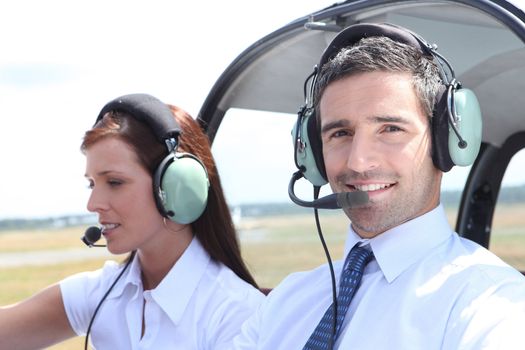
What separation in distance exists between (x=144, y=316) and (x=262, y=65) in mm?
931

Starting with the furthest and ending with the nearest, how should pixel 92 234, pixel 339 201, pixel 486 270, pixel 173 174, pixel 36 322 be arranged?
pixel 36 322 < pixel 92 234 < pixel 173 174 < pixel 339 201 < pixel 486 270

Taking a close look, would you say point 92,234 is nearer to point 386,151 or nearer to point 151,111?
point 151,111

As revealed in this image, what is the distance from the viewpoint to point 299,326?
2.07 m

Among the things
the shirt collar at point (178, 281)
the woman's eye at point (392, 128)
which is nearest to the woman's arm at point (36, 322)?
the shirt collar at point (178, 281)

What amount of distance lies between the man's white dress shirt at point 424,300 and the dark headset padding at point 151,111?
2.56 feet

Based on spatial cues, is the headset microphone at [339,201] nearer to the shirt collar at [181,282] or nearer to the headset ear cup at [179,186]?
the headset ear cup at [179,186]

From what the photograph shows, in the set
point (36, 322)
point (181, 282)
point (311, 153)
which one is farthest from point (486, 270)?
point (36, 322)

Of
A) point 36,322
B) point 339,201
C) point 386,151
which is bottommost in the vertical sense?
point 36,322

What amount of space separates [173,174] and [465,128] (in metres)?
1.02

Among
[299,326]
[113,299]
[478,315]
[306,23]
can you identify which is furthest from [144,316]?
[478,315]

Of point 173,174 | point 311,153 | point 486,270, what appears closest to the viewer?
point 486,270

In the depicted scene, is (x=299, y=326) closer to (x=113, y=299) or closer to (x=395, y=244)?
(x=395, y=244)

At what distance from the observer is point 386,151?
6.04 ft

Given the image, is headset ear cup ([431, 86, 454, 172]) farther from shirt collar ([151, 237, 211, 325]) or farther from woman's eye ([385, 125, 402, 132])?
shirt collar ([151, 237, 211, 325])
